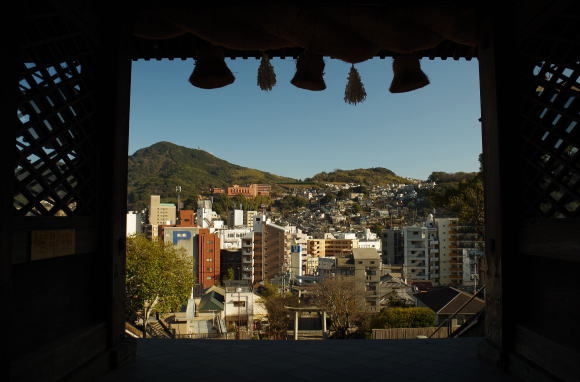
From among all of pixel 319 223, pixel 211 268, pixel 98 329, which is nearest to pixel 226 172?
pixel 319 223

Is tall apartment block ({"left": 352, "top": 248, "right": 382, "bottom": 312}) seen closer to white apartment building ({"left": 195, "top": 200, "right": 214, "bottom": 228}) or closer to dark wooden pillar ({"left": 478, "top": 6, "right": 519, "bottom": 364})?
dark wooden pillar ({"left": 478, "top": 6, "right": 519, "bottom": 364})

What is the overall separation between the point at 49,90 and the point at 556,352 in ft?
11.3

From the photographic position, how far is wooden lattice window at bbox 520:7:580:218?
2.38m

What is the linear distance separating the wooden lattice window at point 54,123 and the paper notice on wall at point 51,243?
5.3 inches

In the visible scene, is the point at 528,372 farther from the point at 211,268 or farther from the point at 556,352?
the point at 211,268

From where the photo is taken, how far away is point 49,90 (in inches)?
94.0

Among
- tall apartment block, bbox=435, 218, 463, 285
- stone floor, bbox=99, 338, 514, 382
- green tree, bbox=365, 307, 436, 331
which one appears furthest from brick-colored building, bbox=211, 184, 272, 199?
stone floor, bbox=99, 338, 514, 382

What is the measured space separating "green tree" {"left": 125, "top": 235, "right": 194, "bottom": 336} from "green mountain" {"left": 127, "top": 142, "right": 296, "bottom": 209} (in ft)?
202

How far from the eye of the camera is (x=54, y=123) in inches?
100

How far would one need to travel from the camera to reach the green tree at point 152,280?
41.1 ft

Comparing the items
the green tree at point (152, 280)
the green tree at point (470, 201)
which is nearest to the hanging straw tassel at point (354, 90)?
the green tree at point (470, 201)

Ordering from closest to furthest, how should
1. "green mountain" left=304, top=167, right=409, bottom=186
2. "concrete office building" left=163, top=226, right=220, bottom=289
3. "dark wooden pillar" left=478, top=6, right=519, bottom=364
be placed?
"dark wooden pillar" left=478, top=6, right=519, bottom=364, "concrete office building" left=163, top=226, right=220, bottom=289, "green mountain" left=304, top=167, right=409, bottom=186

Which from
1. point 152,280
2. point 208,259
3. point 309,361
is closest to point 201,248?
point 208,259

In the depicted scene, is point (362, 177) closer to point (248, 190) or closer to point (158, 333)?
point (248, 190)
